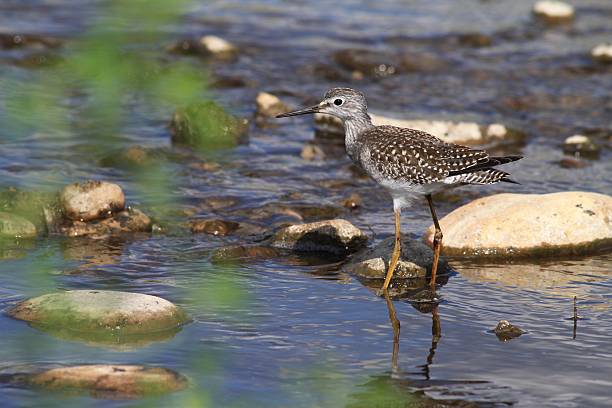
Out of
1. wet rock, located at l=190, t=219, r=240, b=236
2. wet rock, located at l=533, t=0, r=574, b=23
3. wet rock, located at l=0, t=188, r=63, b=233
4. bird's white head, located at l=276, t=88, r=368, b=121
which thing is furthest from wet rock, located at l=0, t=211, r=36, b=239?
wet rock, located at l=533, t=0, r=574, b=23

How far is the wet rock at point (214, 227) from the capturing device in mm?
10125

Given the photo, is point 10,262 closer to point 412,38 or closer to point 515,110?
point 515,110

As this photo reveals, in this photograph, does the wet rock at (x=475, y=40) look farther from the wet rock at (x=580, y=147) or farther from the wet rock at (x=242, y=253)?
the wet rock at (x=242, y=253)

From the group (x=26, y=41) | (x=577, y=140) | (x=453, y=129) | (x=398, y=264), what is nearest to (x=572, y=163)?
(x=577, y=140)

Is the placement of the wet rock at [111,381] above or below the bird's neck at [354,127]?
below

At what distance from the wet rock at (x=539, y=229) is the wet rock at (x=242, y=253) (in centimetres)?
157

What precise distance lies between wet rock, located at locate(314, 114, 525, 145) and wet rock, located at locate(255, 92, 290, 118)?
578 millimetres

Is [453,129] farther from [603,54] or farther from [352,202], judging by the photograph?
[603,54]

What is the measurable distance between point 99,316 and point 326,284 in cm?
225

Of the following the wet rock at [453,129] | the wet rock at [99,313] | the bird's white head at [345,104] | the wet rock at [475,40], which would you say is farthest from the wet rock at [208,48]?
the wet rock at [99,313]

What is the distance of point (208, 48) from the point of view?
17.4 meters

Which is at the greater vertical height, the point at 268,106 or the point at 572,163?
the point at 268,106

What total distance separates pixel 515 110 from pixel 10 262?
29.4ft

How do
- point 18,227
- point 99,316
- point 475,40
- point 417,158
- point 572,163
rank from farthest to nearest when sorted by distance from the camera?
point 475,40 → point 572,163 → point 18,227 → point 417,158 → point 99,316
